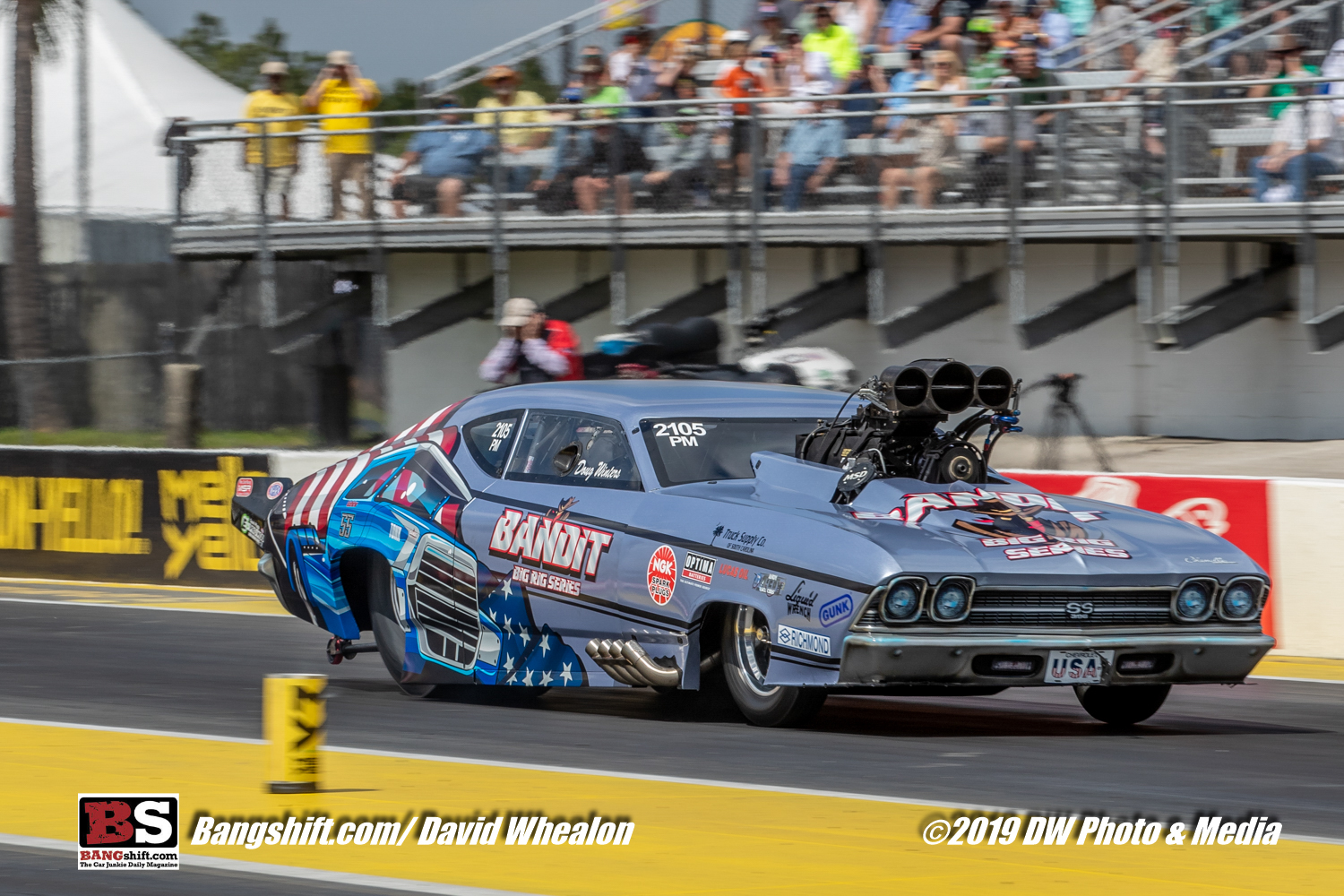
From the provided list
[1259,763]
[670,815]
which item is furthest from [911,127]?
[670,815]

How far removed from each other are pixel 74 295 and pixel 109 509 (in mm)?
14478

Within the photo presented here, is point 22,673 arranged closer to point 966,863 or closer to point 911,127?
point 966,863

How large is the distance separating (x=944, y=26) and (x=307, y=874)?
1314cm

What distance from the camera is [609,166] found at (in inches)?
714

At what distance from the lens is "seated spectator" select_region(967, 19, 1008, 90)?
16.6 metres

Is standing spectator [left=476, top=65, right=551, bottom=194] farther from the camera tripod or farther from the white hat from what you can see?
the camera tripod

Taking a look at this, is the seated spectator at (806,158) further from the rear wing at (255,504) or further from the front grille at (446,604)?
the front grille at (446,604)

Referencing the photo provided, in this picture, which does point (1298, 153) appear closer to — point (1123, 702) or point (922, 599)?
point (1123, 702)

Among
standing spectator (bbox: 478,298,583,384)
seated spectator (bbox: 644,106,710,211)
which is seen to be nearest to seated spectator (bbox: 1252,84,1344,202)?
seated spectator (bbox: 644,106,710,211)

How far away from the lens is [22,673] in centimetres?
1036

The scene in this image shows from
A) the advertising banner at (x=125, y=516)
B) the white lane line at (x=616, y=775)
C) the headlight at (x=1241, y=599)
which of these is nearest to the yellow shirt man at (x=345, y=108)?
the advertising banner at (x=125, y=516)

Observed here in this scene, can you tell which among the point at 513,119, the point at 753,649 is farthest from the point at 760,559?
the point at 513,119

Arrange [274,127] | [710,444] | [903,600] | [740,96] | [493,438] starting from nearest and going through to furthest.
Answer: [903,600] < [710,444] < [493,438] < [740,96] < [274,127]

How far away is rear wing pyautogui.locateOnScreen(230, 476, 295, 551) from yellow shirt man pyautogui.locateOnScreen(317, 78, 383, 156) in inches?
365
